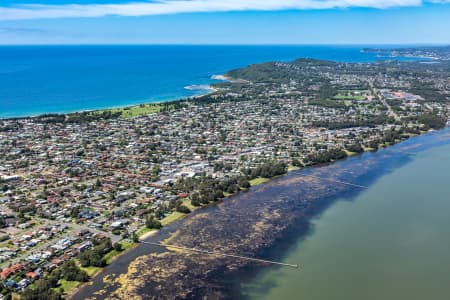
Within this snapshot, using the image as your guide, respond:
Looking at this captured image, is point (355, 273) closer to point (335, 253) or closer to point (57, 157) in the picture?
point (335, 253)

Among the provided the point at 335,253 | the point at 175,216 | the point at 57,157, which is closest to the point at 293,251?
the point at 335,253

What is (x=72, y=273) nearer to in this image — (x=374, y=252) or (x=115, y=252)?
(x=115, y=252)

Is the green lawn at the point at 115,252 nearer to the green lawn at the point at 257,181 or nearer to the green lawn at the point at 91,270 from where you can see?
the green lawn at the point at 91,270

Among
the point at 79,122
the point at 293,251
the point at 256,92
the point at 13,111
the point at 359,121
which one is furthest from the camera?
the point at 256,92

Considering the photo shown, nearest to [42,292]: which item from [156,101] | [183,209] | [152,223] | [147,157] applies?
[152,223]

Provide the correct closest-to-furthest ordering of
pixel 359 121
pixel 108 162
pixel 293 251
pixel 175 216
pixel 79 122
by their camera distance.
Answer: pixel 293 251
pixel 175 216
pixel 108 162
pixel 79 122
pixel 359 121

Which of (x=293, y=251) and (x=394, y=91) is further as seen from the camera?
(x=394, y=91)
